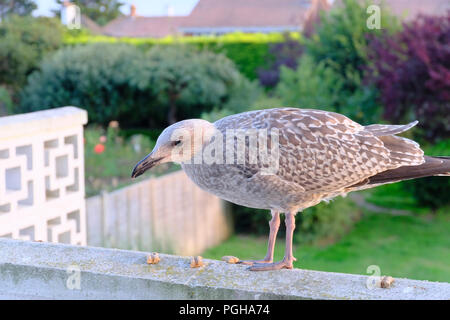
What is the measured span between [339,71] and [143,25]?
24.3 metres

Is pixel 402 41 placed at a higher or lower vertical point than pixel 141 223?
higher

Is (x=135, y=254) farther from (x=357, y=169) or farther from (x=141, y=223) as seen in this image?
(x=141, y=223)

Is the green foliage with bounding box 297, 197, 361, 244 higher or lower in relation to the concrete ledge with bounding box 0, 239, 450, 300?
lower

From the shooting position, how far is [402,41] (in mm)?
12156

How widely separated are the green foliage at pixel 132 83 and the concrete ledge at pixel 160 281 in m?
14.4

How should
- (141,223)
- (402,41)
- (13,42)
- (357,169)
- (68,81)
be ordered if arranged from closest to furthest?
(357,169) → (141,223) → (402,41) → (68,81) → (13,42)

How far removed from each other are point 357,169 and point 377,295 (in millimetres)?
719

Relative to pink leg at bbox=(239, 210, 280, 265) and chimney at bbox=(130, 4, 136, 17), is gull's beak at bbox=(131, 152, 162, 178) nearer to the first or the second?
pink leg at bbox=(239, 210, 280, 265)

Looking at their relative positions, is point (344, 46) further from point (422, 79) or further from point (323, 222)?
point (323, 222)

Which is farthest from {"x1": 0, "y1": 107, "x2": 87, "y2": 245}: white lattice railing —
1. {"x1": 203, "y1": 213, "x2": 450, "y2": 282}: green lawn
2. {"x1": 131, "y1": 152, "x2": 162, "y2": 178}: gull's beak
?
{"x1": 203, "y1": 213, "x2": 450, "y2": 282}: green lawn

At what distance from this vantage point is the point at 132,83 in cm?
1784

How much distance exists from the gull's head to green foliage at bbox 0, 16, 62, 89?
1896 centimetres

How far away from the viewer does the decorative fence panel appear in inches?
335
